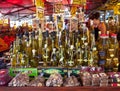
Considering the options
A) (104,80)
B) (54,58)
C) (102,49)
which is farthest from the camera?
(102,49)

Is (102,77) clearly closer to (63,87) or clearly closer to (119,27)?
A: (63,87)

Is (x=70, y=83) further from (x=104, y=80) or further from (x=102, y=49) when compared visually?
(x=102, y=49)

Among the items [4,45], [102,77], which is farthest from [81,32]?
[4,45]

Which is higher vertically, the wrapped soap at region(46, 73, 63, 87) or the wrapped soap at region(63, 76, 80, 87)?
the wrapped soap at region(46, 73, 63, 87)

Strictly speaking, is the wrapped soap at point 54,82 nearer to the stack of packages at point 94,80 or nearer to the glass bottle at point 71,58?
the stack of packages at point 94,80

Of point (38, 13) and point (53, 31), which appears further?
point (53, 31)

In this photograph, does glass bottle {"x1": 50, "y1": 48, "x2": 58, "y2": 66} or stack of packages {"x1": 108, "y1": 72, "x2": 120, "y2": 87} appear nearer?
stack of packages {"x1": 108, "y1": 72, "x2": 120, "y2": 87}

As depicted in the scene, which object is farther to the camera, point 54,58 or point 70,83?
point 54,58

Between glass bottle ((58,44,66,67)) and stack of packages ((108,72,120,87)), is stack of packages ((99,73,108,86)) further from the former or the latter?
glass bottle ((58,44,66,67))

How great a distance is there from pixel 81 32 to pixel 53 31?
337mm

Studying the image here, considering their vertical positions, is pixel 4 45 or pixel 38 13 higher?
pixel 38 13

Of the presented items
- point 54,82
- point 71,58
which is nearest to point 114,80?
point 54,82

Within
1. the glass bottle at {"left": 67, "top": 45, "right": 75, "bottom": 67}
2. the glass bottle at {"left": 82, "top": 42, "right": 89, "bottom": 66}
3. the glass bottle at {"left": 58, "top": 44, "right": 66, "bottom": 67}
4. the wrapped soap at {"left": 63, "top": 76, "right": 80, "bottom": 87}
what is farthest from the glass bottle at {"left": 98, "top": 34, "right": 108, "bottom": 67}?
the wrapped soap at {"left": 63, "top": 76, "right": 80, "bottom": 87}

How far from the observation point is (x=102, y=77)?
166cm
